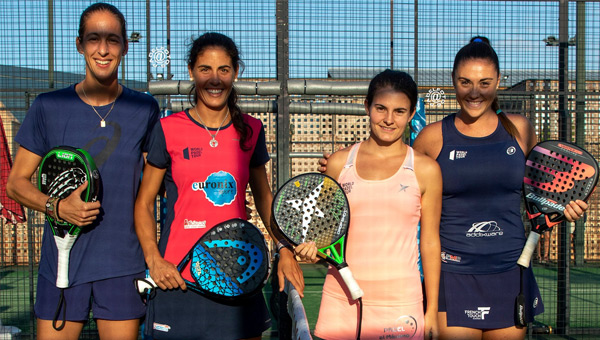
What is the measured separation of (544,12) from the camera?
248 inches

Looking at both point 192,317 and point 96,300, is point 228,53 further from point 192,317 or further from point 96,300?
point 96,300

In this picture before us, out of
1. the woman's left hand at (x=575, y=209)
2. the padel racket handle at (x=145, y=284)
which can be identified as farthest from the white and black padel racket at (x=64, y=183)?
the woman's left hand at (x=575, y=209)

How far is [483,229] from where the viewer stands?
2711 mm

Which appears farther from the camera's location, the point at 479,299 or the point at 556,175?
the point at 556,175

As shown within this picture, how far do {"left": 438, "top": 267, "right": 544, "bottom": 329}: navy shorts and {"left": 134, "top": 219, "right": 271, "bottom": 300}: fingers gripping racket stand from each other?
98 centimetres

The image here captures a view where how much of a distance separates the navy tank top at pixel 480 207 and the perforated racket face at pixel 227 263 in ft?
3.24

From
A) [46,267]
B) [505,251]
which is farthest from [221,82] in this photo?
[505,251]

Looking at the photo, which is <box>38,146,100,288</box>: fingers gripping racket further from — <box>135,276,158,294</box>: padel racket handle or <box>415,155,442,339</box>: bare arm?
<box>415,155,442,339</box>: bare arm

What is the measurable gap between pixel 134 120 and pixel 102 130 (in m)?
0.15

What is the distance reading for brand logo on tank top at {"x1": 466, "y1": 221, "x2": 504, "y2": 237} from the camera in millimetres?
2707

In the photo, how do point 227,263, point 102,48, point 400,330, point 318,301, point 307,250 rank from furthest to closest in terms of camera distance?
point 318,301 < point 102,48 < point 227,263 < point 400,330 < point 307,250

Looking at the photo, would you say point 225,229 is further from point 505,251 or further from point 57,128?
point 505,251

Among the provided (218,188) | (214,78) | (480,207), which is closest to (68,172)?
(218,188)

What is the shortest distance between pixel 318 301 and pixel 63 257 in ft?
17.3
